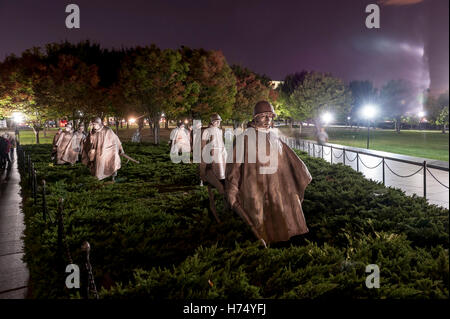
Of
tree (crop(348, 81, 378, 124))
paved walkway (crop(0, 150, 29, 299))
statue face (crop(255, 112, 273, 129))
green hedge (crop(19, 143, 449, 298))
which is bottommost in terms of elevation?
paved walkway (crop(0, 150, 29, 299))

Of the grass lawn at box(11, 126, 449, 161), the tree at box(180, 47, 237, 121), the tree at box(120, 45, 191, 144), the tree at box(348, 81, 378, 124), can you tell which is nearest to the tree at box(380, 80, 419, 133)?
the tree at box(348, 81, 378, 124)

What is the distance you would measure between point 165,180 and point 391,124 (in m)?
76.2

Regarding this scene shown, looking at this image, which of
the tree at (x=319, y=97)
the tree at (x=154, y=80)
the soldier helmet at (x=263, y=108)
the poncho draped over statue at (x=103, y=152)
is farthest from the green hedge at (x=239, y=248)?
the tree at (x=319, y=97)

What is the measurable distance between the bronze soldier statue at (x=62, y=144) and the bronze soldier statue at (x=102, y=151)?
233 inches

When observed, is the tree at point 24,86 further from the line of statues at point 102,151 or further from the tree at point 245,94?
the tree at point 245,94

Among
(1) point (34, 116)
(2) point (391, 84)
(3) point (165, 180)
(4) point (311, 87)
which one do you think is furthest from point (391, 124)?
(3) point (165, 180)

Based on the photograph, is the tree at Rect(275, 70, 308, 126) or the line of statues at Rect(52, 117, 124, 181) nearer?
the line of statues at Rect(52, 117, 124, 181)

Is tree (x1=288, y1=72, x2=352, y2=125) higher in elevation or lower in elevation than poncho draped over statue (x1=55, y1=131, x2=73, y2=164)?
higher

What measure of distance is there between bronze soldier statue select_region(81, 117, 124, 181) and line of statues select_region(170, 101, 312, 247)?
25.7ft

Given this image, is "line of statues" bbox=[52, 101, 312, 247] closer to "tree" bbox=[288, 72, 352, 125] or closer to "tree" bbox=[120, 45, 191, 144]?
"tree" bbox=[120, 45, 191, 144]

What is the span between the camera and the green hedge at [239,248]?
3734 mm

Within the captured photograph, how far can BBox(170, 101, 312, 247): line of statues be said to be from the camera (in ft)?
15.8

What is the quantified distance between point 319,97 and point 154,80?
3149 cm

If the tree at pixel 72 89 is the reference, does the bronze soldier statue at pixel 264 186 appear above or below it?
below
